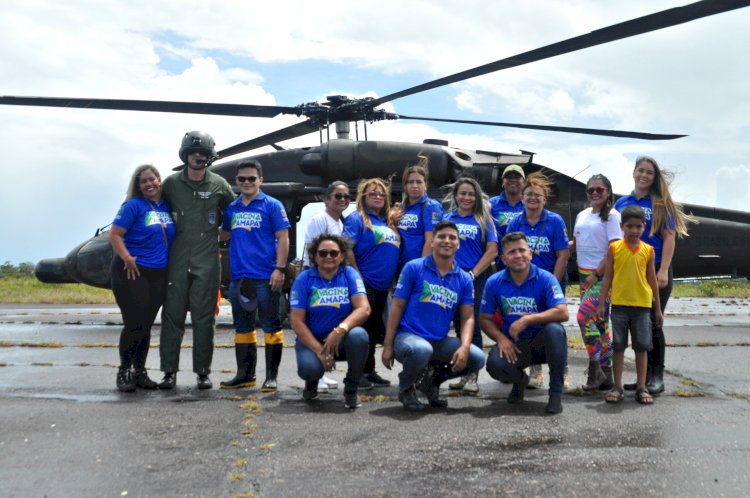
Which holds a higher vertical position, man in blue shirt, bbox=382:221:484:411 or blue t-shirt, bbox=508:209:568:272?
blue t-shirt, bbox=508:209:568:272

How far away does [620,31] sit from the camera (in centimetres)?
766

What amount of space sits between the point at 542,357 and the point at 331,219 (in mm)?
2025

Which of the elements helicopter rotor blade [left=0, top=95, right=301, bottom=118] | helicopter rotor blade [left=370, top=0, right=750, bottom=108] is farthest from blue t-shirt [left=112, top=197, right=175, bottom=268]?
helicopter rotor blade [left=0, top=95, right=301, bottom=118]

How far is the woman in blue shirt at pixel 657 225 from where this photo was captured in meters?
5.99

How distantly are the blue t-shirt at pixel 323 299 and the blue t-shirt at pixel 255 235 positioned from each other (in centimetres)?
68

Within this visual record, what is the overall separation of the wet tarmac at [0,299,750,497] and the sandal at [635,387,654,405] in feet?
0.27

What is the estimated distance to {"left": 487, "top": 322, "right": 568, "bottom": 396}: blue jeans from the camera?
523 cm

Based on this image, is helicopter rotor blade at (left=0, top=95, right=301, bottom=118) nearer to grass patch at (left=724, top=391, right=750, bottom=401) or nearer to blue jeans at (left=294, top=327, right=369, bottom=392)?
blue jeans at (left=294, top=327, right=369, bottom=392)

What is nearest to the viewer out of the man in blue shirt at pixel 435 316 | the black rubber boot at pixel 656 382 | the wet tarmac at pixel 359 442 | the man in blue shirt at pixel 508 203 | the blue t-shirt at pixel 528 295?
the wet tarmac at pixel 359 442

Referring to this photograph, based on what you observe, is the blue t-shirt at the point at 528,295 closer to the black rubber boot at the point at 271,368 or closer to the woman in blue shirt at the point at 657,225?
the woman in blue shirt at the point at 657,225

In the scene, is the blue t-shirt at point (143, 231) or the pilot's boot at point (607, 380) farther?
the blue t-shirt at point (143, 231)

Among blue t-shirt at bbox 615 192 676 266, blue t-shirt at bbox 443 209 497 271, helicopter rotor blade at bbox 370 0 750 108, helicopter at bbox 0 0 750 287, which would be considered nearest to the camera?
blue t-shirt at bbox 615 192 676 266

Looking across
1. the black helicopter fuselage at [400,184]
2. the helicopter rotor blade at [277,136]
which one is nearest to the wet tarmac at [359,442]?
the black helicopter fuselage at [400,184]

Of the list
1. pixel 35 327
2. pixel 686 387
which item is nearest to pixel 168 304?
pixel 686 387
